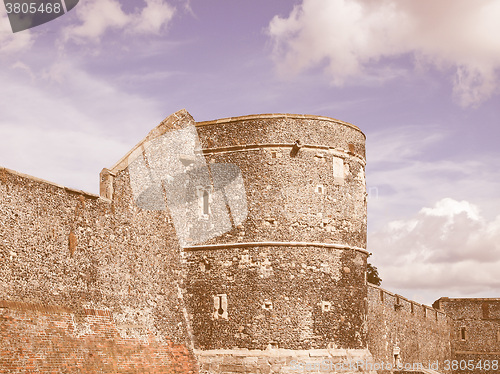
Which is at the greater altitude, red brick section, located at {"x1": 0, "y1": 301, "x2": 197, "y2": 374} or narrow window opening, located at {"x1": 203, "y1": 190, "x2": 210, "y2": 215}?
narrow window opening, located at {"x1": 203, "y1": 190, "x2": 210, "y2": 215}

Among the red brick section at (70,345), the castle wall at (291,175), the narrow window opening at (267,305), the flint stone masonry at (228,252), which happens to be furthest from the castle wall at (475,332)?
the red brick section at (70,345)

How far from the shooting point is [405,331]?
27656 mm

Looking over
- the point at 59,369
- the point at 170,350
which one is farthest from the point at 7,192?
the point at 170,350

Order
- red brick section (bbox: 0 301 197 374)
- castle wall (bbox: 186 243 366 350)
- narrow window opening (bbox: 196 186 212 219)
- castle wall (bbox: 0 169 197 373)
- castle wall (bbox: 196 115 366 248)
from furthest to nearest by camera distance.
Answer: narrow window opening (bbox: 196 186 212 219) → castle wall (bbox: 196 115 366 248) → castle wall (bbox: 186 243 366 350) → castle wall (bbox: 0 169 197 373) → red brick section (bbox: 0 301 197 374)

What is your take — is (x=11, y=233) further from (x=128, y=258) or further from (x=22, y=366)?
(x=128, y=258)

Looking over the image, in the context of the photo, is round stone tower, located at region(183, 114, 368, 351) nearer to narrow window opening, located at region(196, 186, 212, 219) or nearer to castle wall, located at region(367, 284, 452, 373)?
narrow window opening, located at region(196, 186, 212, 219)

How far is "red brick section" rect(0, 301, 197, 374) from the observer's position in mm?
12062

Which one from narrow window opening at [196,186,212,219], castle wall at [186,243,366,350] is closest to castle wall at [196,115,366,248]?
castle wall at [186,243,366,350]

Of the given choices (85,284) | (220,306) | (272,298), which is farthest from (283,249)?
(85,284)

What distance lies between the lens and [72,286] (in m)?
14.0

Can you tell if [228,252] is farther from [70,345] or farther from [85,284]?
[70,345]

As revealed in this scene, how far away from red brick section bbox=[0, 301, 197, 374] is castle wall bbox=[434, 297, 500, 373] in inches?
1003

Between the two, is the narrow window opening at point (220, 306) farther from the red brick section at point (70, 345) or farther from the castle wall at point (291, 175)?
the red brick section at point (70, 345)

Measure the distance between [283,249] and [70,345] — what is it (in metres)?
6.50
